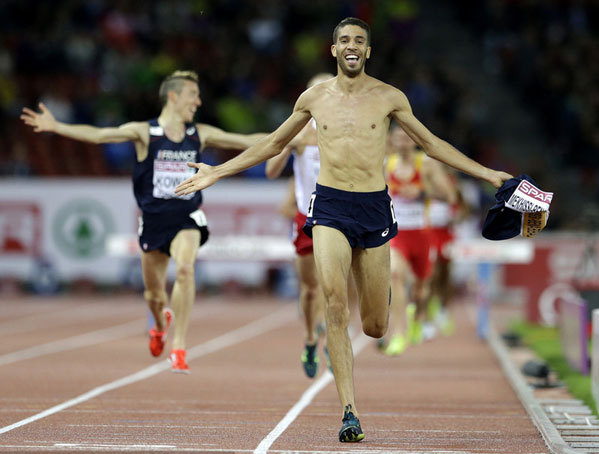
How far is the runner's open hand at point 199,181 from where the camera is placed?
7.65 meters

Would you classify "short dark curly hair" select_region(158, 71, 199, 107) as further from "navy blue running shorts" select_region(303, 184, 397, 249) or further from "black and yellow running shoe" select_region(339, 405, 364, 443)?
"black and yellow running shoe" select_region(339, 405, 364, 443)

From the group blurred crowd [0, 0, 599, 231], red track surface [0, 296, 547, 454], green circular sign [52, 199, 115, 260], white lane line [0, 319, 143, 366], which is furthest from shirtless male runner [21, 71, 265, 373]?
green circular sign [52, 199, 115, 260]

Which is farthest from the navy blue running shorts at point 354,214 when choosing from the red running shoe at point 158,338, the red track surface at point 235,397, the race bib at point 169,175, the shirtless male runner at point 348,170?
the red running shoe at point 158,338

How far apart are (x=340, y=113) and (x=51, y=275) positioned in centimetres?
1823

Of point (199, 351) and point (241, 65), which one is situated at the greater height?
point (241, 65)

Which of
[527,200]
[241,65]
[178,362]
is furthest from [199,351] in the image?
[241,65]

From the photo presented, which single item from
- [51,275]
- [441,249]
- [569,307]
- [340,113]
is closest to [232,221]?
[51,275]

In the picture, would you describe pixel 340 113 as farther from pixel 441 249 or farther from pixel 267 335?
pixel 267 335

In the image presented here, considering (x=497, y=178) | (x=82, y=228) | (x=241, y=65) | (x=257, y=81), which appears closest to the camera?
(x=497, y=178)

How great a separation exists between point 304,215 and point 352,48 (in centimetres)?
276

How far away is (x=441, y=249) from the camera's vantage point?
53.4 feet

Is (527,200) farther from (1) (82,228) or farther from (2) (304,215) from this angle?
(1) (82,228)

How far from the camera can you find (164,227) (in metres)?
9.81

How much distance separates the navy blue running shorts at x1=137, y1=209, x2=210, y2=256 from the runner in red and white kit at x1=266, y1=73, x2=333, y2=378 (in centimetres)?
69
